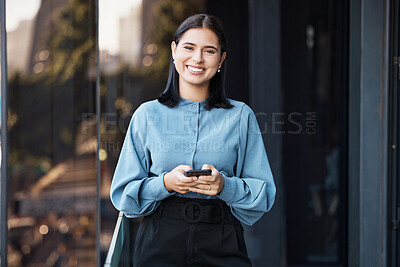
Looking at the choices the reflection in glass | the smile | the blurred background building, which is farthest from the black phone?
the reflection in glass

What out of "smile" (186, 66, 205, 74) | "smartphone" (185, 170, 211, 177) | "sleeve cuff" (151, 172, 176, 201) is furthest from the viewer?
"smile" (186, 66, 205, 74)

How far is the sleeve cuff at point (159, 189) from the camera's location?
185 cm

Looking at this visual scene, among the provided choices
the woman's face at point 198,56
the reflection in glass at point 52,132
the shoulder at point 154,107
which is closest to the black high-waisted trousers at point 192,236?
the shoulder at point 154,107

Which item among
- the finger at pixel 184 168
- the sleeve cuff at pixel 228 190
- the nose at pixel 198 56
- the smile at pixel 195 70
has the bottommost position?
the sleeve cuff at pixel 228 190

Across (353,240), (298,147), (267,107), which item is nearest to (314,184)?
(298,147)

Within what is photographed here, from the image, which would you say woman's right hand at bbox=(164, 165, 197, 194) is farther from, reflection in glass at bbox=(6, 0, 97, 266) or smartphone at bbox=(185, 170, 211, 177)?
reflection in glass at bbox=(6, 0, 97, 266)

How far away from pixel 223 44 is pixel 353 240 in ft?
5.21

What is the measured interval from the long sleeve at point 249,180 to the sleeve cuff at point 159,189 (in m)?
0.20

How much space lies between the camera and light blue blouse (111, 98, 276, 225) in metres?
1.89

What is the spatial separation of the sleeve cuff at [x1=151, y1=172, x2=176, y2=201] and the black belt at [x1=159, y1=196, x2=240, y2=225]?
6 cm

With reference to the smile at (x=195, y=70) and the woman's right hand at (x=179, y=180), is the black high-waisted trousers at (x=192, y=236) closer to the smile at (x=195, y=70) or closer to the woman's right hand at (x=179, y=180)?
the woman's right hand at (x=179, y=180)

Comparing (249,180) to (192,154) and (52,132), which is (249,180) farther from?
(52,132)

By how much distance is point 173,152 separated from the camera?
1.91 meters

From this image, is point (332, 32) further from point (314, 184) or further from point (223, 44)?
point (223, 44)
